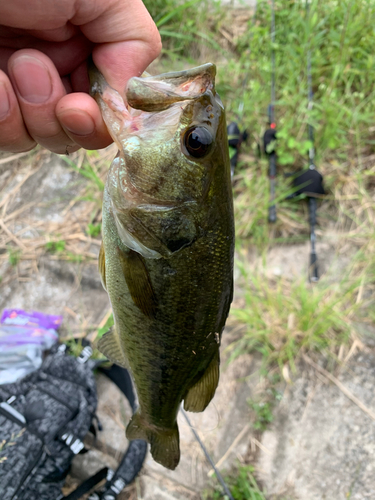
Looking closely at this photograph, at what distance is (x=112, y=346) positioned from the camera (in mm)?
1497

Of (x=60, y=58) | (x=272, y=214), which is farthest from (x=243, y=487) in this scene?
(x=60, y=58)

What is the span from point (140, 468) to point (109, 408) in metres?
0.46

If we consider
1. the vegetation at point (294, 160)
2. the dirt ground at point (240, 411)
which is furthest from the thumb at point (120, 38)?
the dirt ground at point (240, 411)

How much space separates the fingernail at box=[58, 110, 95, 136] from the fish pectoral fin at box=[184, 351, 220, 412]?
40.6 inches

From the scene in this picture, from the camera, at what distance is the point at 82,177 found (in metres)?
3.30

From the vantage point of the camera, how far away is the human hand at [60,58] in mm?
1129

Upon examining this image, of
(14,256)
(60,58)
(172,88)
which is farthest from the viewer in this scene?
(14,256)

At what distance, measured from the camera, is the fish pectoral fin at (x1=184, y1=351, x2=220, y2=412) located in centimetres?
138

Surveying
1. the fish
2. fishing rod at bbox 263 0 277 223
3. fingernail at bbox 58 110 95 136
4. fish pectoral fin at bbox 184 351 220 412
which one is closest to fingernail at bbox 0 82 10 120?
fingernail at bbox 58 110 95 136

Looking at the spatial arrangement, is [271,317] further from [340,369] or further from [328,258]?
[328,258]

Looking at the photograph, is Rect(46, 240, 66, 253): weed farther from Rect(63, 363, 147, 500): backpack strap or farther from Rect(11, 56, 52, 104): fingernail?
Rect(11, 56, 52, 104): fingernail

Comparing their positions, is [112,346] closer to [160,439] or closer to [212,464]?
[160,439]

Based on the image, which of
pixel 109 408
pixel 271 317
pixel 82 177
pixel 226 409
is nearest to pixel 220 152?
pixel 271 317

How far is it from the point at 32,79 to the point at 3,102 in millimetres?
131
